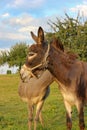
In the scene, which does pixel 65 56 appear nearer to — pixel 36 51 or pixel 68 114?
pixel 36 51

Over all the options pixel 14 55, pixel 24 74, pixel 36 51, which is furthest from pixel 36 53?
pixel 14 55

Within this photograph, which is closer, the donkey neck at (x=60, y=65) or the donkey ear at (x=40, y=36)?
the donkey ear at (x=40, y=36)

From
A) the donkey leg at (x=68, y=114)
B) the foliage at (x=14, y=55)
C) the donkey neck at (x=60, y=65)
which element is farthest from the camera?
the foliage at (x=14, y=55)

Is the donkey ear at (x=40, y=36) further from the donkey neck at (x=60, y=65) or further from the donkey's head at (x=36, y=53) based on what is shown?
the donkey neck at (x=60, y=65)

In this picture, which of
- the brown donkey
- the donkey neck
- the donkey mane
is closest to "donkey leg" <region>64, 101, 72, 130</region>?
the brown donkey

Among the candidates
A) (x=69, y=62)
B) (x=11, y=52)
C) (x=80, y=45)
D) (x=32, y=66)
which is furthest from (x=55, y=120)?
(x=11, y=52)

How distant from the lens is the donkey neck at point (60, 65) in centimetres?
769

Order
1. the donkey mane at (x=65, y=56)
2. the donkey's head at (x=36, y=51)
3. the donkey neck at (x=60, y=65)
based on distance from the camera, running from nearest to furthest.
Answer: the donkey's head at (x=36, y=51)
the donkey neck at (x=60, y=65)
the donkey mane at (x=65, y=56)

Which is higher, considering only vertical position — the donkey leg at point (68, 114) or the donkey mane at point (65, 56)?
the donkey mane at point (65, 56)

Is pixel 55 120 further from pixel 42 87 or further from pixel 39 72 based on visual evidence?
pixel 39 72

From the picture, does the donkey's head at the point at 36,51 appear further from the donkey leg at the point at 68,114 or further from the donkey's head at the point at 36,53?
the donkey leg at the point at 68,114

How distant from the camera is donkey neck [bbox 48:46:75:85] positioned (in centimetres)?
769

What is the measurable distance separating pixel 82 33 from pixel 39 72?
84.3ft

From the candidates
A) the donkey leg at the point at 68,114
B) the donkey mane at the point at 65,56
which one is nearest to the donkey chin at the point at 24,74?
the donkey mane at the point at 65,56
